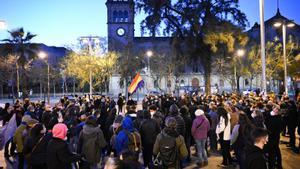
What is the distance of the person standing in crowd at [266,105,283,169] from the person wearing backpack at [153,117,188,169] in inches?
144

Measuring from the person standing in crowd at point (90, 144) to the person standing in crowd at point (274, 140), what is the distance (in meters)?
4.68

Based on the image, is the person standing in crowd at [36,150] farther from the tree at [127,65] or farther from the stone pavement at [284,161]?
the tree at [127,65]

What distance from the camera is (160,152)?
6430 millimetres

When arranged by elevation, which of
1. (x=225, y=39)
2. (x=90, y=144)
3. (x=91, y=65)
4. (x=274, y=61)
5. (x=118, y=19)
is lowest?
(x=90, y=144)

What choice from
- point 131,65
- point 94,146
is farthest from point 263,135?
point 131,65

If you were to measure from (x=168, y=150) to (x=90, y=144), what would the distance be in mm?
2060

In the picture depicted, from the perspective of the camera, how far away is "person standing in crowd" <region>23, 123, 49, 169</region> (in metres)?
6.52

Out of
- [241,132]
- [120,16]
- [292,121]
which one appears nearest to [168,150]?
[241,132]

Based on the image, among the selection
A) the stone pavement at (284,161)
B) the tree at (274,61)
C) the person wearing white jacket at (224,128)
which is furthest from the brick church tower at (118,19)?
the person wearing white jacket at (224,128)

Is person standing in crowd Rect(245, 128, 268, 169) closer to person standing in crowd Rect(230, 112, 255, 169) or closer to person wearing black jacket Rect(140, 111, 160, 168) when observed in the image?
person standing in crowd Rect(230, 112, 255, 169)

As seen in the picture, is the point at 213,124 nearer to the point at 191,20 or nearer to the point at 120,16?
the point at 191,20

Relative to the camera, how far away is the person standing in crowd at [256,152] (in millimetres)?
4477

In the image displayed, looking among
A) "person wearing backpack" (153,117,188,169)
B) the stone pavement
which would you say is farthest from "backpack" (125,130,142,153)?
the stone pavement

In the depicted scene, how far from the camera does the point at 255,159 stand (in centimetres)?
449
